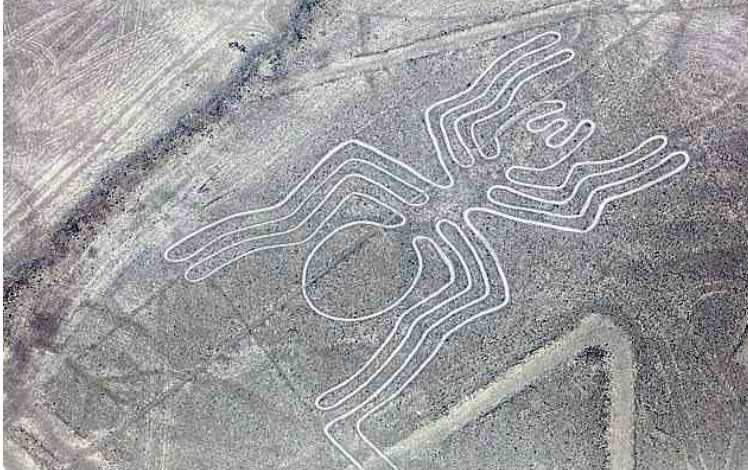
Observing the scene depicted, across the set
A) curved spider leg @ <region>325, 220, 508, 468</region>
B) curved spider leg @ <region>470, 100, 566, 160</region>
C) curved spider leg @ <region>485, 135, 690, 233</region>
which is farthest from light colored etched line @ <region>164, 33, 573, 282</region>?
curved spider leg @ <region>485, 135, 690, 233</region>

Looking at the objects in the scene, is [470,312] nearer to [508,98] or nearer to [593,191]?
[593,191]

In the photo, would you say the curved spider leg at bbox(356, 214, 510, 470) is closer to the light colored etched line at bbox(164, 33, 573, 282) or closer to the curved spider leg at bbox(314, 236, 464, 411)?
the curved spider leg at bbox(314, 236, 464, 411)

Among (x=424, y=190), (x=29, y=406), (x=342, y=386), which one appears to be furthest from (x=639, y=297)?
(x=29, y=406)

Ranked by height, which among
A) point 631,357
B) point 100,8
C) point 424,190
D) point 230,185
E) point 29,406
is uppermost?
point 100,8

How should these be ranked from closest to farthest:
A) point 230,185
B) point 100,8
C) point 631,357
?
point 631,357
point 230,185
point 100,8

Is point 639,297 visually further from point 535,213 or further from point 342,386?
point 342,386

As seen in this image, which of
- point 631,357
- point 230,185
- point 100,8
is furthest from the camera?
point 100,8

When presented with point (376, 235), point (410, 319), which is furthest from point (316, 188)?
point (410, 319)

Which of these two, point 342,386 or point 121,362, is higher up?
point 121,362
